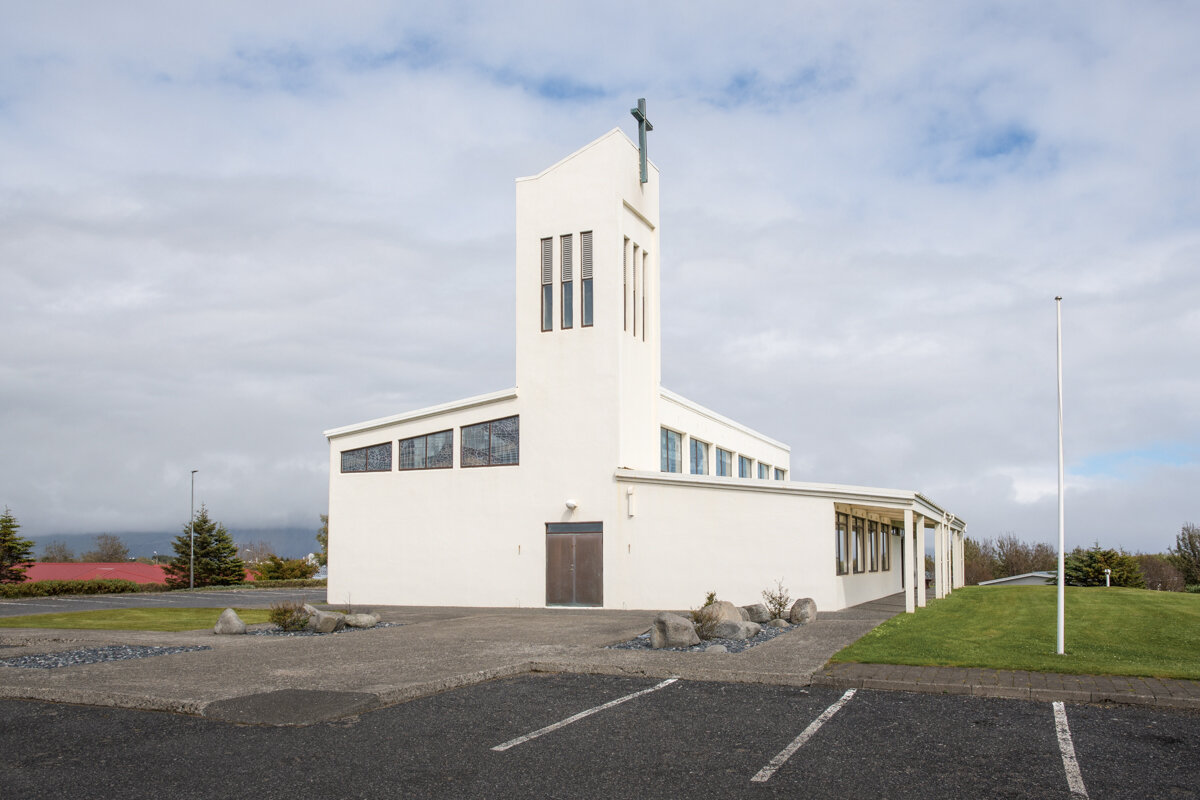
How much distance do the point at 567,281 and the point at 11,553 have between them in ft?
102

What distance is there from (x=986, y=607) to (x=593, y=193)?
14338 mm

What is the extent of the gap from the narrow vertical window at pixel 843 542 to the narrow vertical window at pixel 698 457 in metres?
6.34

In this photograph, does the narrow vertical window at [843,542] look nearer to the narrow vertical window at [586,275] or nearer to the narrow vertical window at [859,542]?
the narrow vertical window at [859,542]

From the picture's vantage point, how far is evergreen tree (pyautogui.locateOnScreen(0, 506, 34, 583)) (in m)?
40.7

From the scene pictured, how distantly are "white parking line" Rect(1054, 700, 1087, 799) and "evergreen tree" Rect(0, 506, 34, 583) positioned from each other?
4388 centimetres

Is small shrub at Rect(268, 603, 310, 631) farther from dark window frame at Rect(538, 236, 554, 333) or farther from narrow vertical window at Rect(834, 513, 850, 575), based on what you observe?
narrow vertical window at Rect(834, 513, 850, 575)

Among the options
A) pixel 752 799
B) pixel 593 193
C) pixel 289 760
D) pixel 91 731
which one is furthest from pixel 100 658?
pixel 593 193

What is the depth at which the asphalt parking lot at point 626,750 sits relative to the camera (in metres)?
6.00

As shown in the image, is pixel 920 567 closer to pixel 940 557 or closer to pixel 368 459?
pixel 940 557

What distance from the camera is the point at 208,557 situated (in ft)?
162

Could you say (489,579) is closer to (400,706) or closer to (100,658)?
(100,658)

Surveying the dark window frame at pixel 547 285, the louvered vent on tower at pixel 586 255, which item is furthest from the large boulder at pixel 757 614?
the louvered vent on tower at pixel 586 255

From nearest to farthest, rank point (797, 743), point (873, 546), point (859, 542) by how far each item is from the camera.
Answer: point (797, 743) → point (859, 542) → point (873, 546)

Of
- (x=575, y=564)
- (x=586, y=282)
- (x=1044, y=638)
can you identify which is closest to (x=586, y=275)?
(x=586, y=282)
